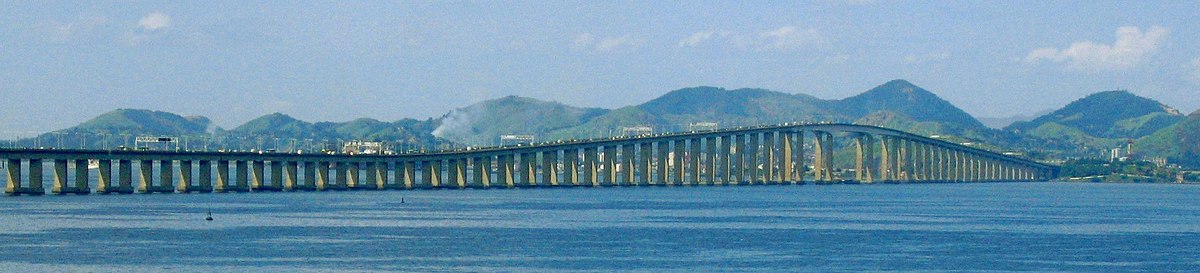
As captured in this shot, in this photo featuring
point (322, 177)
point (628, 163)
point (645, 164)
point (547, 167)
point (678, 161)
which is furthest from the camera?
point (678, 161)

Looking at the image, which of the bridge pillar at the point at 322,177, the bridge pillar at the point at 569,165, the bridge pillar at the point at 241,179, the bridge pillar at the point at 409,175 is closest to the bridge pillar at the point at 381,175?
the bridge pillar at the point at 409,175

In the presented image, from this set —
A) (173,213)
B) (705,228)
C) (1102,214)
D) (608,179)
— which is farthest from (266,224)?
(608,179)

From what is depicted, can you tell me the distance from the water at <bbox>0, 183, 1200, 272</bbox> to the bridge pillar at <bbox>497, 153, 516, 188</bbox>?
28980mm

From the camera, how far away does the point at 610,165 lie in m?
187

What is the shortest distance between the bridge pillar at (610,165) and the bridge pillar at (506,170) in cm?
1065

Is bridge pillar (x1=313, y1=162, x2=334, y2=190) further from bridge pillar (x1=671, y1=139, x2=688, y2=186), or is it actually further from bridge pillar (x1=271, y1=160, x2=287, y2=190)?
bridge pillar (x1=671, y1=139, x2=688, y2=186)

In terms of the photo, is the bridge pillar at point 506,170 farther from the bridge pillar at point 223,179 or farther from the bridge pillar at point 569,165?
the bridge pillar at point 223,179

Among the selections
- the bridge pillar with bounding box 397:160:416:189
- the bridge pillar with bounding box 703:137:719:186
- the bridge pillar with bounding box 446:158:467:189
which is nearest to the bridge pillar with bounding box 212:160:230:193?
the bridge pillar with bounding box 397:160:416:189

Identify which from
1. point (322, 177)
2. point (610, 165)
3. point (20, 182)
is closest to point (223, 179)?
point (322, 177)

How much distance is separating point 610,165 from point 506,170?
14.3m

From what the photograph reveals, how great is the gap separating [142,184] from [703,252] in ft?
224

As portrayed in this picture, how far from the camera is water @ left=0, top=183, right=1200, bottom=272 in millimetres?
78062

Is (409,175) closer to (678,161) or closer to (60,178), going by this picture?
(60,178)

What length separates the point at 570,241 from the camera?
91.8 m
